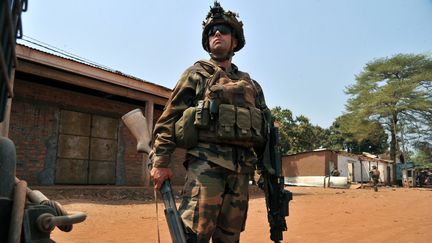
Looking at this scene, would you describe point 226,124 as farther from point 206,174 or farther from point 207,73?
point 207,73

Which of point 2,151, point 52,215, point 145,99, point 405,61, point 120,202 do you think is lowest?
point 120,202

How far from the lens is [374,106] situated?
104 feet

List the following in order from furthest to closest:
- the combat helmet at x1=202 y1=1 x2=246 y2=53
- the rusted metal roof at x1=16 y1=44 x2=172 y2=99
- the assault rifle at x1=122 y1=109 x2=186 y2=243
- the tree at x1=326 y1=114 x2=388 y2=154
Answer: the tree at x1=326 y1=114 x2=388 y2=154 < the rusted metal roof at x1=16 y1=44 x2=172 y2=99 < the combat helmet at x1=202 y1=1 x2=246 y2=53 < the assault rifle at x1=122 y1=109 x2=186 y2=243

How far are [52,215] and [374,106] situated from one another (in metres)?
33.8

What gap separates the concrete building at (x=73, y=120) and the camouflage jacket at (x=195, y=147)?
5.48 m

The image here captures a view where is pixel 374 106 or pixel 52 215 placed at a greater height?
pixel 374 106

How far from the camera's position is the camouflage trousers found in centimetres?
207

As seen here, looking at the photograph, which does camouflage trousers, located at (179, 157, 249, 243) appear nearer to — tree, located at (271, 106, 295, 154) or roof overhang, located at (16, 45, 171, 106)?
roof overhang, located at (16, 45, 171, 106)

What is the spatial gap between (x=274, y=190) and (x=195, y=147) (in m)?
0.65

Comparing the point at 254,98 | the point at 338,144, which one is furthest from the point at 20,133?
the point at 338,144

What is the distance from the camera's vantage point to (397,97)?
30766 mm

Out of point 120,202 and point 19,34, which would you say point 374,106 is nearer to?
point 120,202

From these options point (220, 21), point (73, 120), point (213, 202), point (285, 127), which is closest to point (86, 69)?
point (73, 120)

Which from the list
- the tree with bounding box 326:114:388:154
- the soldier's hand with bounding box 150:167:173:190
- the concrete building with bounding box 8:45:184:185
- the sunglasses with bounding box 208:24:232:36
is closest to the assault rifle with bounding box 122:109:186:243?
the soldier's hand with bounding box 150:167:173:190
